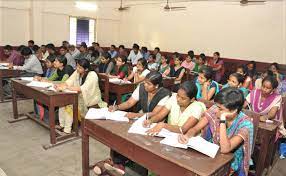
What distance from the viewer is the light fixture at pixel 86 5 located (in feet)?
30.0

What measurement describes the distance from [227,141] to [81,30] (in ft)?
29.2

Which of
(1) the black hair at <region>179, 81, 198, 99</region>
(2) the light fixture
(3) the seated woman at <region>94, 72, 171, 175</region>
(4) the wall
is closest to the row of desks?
(3) the seated woman at <region>94, 72, 171, 175</region>

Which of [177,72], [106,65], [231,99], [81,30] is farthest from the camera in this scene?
[81,30]

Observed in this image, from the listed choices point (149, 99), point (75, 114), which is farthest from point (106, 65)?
point (149, 99)

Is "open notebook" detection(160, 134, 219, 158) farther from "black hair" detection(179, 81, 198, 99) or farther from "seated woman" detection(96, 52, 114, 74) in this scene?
"seated woman" detection(96, 52, 114, 74)

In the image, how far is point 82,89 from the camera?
362 cm

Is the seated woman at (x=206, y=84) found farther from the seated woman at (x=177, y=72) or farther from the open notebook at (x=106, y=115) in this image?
the seated woman at (x=177, y=72)

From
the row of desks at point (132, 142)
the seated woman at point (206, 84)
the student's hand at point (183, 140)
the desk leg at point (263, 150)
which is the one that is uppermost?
the seated woman at point (206, 84)

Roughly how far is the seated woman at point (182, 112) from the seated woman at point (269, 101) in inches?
48.0

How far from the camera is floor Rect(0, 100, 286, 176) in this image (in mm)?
2775

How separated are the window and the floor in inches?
234

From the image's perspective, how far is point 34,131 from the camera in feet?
12.7

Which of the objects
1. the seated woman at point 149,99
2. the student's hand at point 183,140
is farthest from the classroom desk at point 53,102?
the student's hand at point 183,140

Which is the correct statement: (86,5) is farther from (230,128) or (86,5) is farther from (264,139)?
(230,128)
